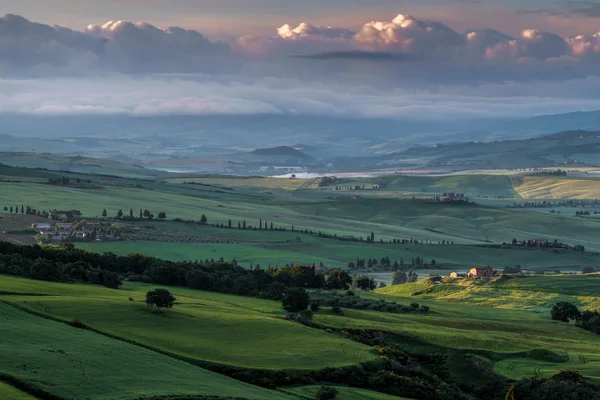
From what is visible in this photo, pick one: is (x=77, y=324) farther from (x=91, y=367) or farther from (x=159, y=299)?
(x=91, y=367)

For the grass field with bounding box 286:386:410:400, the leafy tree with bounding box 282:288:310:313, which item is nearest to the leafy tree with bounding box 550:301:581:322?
the leafy tree with bounding box 282:288:310:313

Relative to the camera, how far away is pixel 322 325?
9544 cm

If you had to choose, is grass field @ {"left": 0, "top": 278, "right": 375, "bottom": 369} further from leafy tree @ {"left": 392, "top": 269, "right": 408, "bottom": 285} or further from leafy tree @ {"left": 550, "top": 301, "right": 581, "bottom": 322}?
leafy tree @ {"left": 392, "top": 269, "right": 408, "bottom": 285}

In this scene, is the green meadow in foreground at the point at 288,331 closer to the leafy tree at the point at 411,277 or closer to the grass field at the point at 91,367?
the grass field at the point at 91,367

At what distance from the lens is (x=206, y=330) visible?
84.2 m

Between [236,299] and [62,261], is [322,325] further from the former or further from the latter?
[62,261]

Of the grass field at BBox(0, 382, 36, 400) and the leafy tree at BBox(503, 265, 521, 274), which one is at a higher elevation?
the leafy tree at BBox(503, 265, 521, 274)

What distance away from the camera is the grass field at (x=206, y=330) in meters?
76.8

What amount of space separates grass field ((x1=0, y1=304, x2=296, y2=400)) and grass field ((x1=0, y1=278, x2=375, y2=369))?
5.76 m

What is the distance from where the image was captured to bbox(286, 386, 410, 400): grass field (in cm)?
7031

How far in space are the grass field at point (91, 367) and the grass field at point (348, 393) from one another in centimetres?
361

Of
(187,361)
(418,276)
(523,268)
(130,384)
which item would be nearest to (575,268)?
(523,268)

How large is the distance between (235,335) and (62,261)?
143 ft

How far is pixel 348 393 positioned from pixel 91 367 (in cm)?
2090
